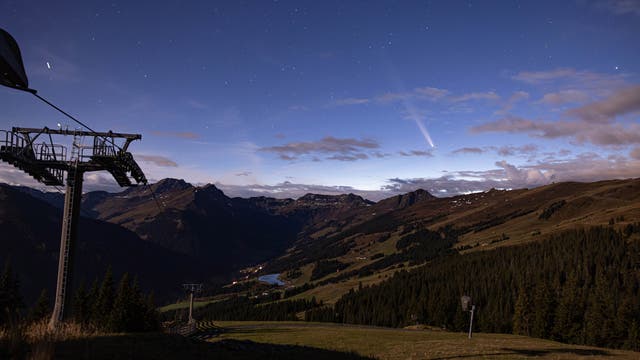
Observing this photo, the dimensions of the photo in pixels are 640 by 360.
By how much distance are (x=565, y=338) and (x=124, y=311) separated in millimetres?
92507

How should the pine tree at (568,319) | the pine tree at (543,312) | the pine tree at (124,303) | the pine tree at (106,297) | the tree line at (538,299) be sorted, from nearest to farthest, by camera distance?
the pine tree at (124,303)
the pine tree at (106,297)
the pine tree at (568,319)
the tree line at (538,299)
the pine tree at (543,312)

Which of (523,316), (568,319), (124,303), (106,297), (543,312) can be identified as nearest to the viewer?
(124,303)

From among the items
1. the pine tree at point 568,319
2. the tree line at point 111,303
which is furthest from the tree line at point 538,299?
the tree line at point 111,303

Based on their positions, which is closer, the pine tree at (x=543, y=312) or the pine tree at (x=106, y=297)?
the pine tree at (x=106, y=297)

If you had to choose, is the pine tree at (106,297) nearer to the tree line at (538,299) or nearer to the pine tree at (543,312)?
the pine tree at (543,312)

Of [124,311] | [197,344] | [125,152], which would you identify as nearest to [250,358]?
[197,344]

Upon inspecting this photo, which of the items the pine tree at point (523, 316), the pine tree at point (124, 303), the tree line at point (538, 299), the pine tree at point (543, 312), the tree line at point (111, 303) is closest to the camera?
the pine tree at point (124, 303)

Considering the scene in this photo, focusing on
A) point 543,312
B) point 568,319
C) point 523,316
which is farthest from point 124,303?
point 568,319

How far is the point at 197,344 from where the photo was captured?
16188 mm

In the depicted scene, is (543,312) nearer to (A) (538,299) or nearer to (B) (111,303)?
(A) (538,299)

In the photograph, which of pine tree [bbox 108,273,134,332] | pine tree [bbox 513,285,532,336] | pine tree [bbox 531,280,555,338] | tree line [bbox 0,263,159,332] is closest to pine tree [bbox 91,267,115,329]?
tree line [bbox 0,263,159,332]

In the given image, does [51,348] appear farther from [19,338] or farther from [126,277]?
[126,277]

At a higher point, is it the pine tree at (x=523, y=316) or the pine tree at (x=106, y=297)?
the pine tree at (x=106, y=297)

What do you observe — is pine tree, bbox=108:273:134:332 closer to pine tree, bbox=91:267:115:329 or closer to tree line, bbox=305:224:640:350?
pine tree, bbox=91:267:115:329
